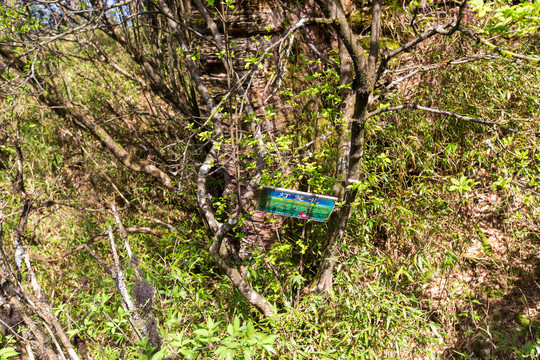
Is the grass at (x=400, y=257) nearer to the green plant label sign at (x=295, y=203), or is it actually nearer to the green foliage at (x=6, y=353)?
the green plant label sign at (x=295, y=203)

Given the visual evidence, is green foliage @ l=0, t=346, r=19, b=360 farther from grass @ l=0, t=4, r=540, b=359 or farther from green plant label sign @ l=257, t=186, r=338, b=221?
green plant label sign @ l=257, t=186, r=338, b=221

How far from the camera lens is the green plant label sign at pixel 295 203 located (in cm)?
212

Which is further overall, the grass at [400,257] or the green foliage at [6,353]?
the grass at [400,257]

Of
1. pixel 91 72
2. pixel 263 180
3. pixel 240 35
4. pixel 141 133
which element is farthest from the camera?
pixel 91 72

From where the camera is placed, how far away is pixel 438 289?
2873mm

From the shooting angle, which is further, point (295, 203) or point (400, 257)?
point (400, 257)

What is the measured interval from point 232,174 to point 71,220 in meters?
2.04

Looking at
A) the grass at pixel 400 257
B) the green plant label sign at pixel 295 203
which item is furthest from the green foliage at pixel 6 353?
the green plant label sign at pixel 295 203

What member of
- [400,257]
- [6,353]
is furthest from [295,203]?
[6,353]

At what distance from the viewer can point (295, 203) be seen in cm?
215

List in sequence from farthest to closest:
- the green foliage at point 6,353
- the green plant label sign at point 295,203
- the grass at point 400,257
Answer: the grass at point 400,257, the green plant label sign at point 295,203, the green foliage at point 6,353

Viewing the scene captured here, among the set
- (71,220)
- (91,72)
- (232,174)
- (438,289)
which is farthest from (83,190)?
(438,289)

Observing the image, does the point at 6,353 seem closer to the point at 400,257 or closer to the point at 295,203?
the point at 295,203

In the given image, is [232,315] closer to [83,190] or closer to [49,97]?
[83,190]
